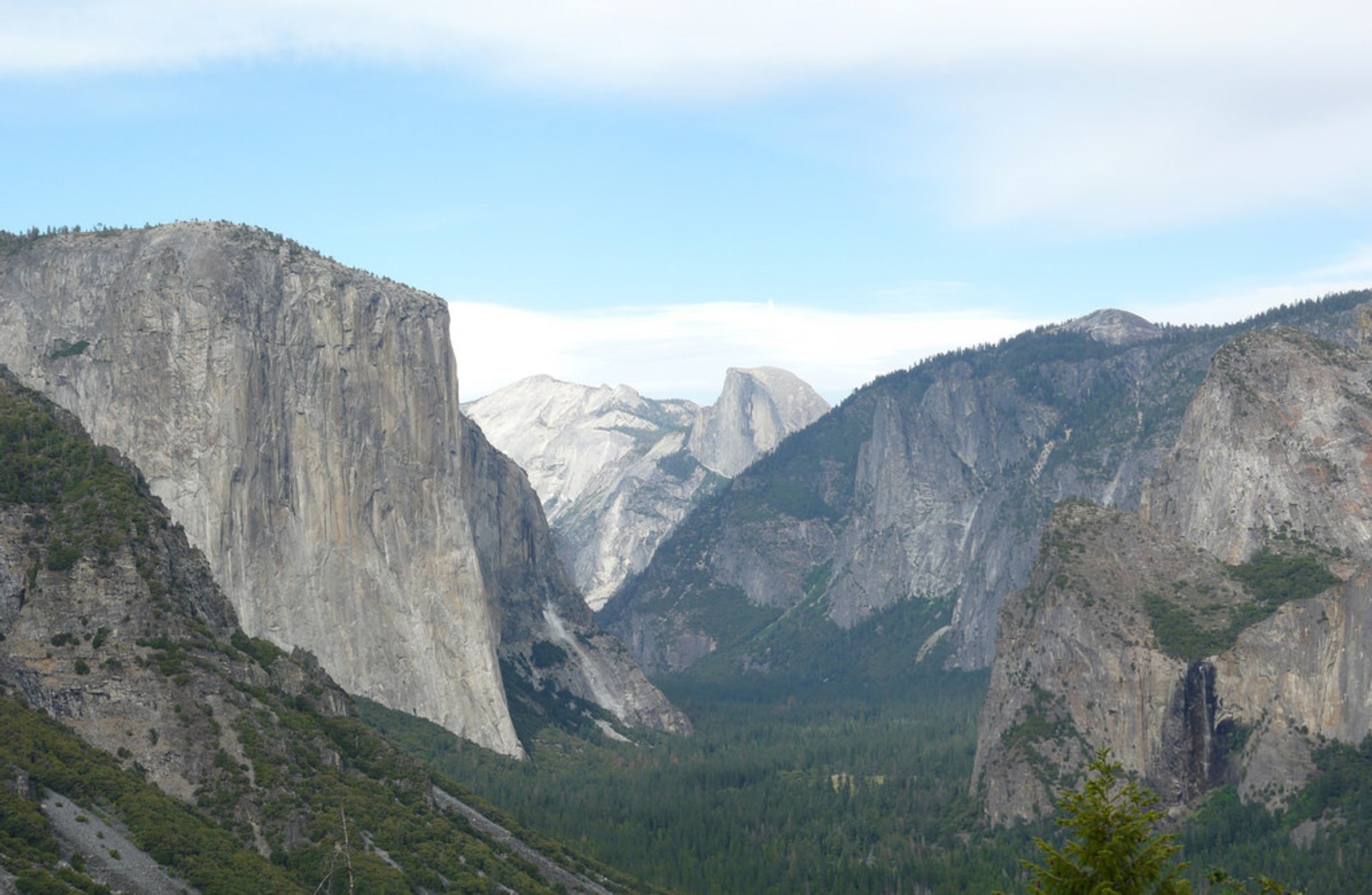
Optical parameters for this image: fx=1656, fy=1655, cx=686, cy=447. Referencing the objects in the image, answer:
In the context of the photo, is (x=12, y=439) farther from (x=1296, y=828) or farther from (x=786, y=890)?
(x=1296, y=828)

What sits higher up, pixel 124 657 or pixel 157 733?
pixel 124 657

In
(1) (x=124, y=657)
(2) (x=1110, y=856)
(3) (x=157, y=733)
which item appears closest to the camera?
(2) (x=1110, y=856)

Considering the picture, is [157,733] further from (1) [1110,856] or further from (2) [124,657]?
(1) [1110,856]

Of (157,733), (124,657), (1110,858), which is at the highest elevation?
A: (124,657)

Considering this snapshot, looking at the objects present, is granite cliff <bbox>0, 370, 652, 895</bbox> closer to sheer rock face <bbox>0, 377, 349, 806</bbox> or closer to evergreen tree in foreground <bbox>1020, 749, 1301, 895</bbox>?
sheer rock face <bbox>0, 377, 349, 806</bbox>

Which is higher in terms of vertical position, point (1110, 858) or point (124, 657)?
point (124, 657)

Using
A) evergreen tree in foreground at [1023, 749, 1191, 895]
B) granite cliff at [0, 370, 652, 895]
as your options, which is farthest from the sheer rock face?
evergreen tree in foreground at [1023, 749, 1191, 895]

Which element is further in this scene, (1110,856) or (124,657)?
(124,657)

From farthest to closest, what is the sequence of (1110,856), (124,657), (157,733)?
(124,657)
(157,733)
(1110,856)

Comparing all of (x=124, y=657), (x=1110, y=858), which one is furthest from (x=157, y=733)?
(x=1110, y=858)

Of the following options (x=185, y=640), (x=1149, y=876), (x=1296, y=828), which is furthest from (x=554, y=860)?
(x=1149, y=876)

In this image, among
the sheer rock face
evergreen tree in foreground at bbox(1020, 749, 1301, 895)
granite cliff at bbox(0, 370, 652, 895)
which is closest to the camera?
evergreen tree in foreground at bbox(1020, 749, 1301, 895)
